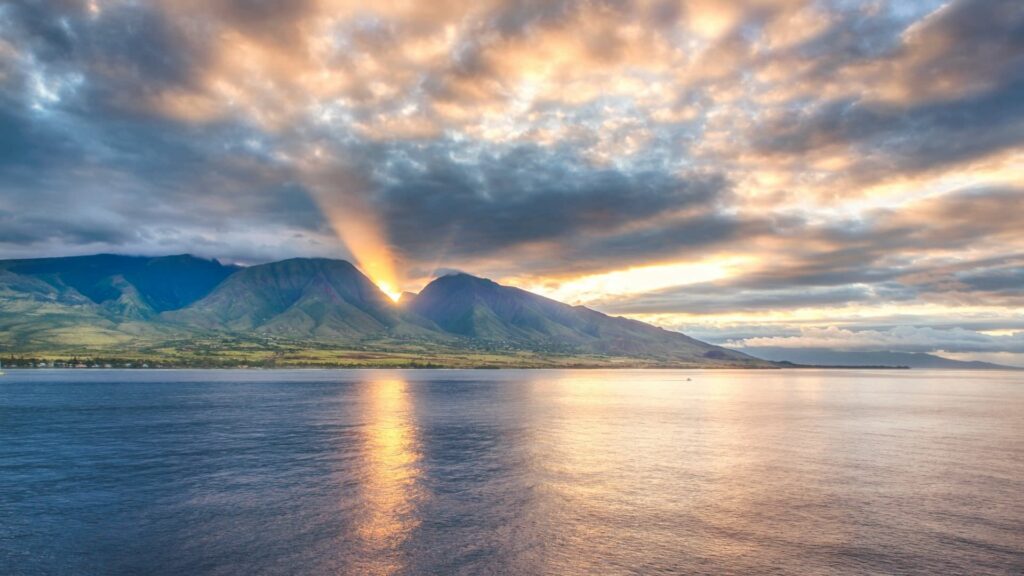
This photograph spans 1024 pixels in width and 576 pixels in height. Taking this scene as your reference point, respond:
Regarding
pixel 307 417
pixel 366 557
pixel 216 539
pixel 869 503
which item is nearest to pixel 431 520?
pixel 366 557

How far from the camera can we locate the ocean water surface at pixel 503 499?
37.1m

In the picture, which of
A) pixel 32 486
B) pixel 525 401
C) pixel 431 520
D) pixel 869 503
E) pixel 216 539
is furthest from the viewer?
pixel 525 401

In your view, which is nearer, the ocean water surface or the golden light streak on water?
the ocean water surface

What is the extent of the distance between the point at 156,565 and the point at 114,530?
10.8 m

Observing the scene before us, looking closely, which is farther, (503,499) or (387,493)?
(387,493)

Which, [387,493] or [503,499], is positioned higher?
[503,499]

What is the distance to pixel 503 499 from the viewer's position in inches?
2040

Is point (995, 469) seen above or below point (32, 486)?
above

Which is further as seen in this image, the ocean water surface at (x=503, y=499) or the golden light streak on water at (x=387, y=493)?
the golden light streak on water at (x=387, y=493)

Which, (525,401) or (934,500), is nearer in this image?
(934,500)

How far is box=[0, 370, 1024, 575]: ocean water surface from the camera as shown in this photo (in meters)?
37.1

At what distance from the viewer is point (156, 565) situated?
35781mm

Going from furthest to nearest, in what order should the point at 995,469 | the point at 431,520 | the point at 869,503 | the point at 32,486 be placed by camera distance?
the point at 995,469 → the point at 32,486 → the point at 869,503 → the point at 431,520

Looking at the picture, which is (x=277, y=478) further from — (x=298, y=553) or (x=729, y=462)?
(x=729, y=462)
